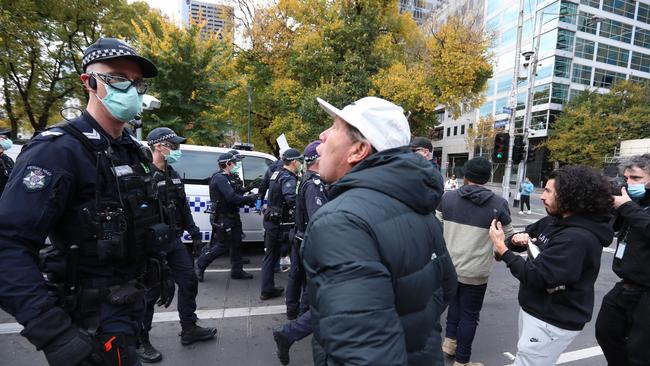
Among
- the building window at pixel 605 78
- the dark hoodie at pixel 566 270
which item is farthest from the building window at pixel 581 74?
the dark hoodie at pixel 566 270

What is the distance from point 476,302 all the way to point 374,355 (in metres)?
2.61

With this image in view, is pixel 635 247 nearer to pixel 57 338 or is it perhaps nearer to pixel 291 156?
pixel 57 338

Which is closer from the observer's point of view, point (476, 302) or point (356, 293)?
point (356, 293)

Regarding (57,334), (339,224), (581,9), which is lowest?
(57,334)

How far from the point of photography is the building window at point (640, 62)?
39875 millimetres

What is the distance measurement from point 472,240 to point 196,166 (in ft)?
16.7

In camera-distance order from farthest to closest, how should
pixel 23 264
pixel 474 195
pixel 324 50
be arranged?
1. pixel 324 50
2. pixel 474 195
3. pixel 23 264

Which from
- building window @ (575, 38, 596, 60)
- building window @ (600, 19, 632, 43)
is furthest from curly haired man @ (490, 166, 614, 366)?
building window @ (600, 19, 632, 43)

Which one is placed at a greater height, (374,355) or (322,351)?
(374,355)

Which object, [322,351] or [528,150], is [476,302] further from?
[528,150]

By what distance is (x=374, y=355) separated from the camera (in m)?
0.90

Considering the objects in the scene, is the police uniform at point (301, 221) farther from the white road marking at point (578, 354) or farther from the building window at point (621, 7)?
the building window at point (621, 7)

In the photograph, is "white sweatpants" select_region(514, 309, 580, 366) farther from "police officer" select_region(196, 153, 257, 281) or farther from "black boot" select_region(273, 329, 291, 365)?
"police officer" select_region(196, 153, 257, 281)

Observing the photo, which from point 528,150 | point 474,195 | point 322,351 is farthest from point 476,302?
point 528,150
